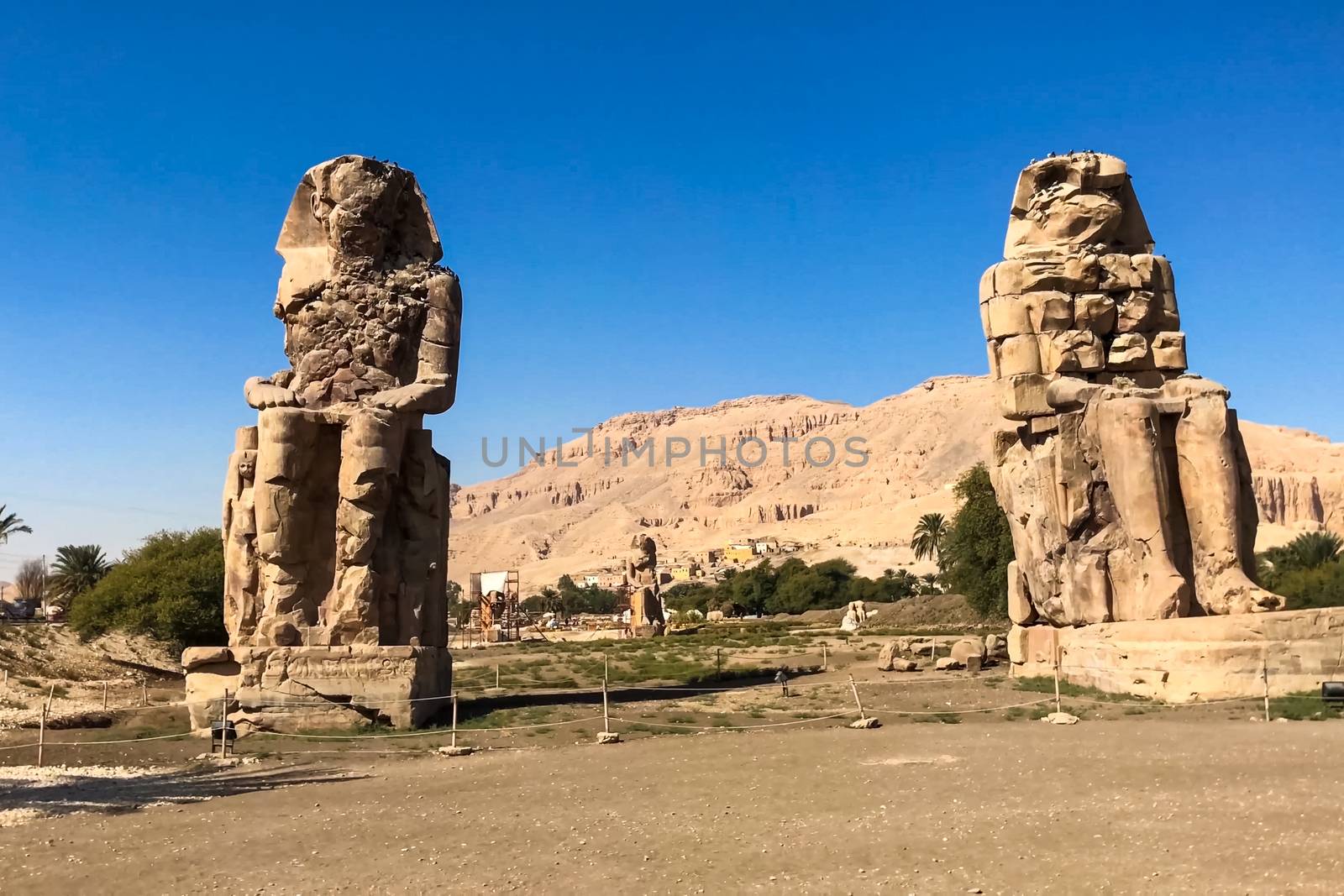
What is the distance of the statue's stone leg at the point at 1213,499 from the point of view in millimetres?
10373

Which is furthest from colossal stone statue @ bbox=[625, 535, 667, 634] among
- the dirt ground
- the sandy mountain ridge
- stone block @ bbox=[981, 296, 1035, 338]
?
the sandy mountain ridge

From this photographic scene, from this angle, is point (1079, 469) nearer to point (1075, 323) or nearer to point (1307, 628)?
point (1075, 323)

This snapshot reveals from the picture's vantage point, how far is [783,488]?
13750 cm

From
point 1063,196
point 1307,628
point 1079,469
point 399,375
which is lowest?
point 1307,628

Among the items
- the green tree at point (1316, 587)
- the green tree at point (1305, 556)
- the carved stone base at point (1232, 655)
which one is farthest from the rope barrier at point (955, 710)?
the green tree at point (1305, 556)

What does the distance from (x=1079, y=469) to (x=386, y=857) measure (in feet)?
26.9

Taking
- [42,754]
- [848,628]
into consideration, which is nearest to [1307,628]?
[42,754]

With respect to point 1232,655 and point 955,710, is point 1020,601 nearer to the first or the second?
point 955,710

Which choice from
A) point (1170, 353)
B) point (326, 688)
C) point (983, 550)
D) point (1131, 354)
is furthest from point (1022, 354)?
point (983, 550)

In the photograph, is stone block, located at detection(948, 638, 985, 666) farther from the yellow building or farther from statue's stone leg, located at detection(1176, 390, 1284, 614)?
the yellow building

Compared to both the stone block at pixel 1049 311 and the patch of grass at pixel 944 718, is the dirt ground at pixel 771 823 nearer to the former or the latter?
the patch of grass at pixel 944 718

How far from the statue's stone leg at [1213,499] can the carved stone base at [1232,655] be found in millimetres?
435

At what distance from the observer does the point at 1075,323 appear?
12.5 meters

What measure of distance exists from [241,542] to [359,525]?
1.41 metres
